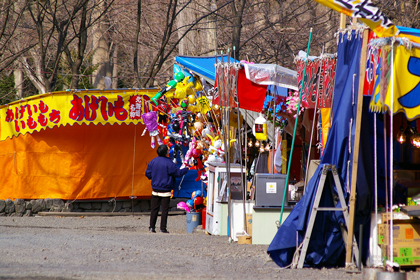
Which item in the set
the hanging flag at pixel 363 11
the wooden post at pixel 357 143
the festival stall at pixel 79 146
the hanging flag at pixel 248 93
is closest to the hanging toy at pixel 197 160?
the festival stall at pixel 79 146

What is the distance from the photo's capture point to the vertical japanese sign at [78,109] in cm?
1261

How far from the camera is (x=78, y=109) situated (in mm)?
12633

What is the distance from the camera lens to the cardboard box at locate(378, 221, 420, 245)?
19.7ft

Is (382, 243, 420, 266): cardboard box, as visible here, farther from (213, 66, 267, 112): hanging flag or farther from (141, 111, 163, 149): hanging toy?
(141, 111, 163, 149): hanging toy

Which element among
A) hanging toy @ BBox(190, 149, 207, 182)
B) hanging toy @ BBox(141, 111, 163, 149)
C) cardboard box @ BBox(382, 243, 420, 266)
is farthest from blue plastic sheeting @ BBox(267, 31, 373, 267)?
hanging toy @ BBox(141, 111, 163, 149)

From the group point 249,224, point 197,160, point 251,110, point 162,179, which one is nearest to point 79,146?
point 197,160

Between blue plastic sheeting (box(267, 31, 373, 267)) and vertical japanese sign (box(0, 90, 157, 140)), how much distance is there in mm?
7149

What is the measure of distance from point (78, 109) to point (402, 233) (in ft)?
27.9

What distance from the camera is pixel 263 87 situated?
9.29 m

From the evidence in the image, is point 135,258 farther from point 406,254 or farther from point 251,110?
point 251,110

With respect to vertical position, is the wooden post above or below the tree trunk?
below

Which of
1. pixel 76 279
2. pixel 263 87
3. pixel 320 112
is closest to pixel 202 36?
pixel 263 87

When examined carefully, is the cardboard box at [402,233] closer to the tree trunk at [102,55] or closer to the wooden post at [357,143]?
the wooden post at [357,143]

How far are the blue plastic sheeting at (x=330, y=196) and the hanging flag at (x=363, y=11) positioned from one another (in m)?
0.55
